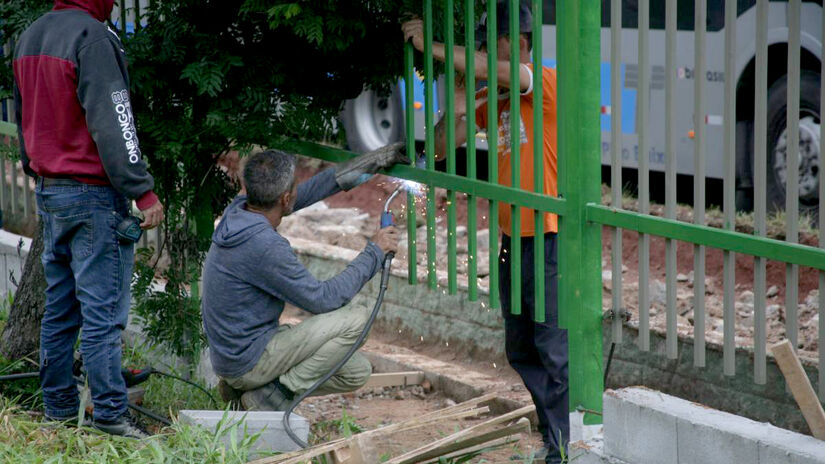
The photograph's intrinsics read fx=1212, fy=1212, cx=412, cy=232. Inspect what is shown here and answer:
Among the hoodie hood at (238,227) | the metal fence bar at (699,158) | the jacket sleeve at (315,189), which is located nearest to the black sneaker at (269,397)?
the hoodie hood at (238,227)

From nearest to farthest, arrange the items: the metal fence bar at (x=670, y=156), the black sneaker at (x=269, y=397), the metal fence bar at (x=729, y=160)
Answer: the metal fence bar at (x=729, y=160)
the metal fence bar at (x=670, y=156)
the black sneaker at (x=269, y=397)

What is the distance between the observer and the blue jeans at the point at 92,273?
15.4ft

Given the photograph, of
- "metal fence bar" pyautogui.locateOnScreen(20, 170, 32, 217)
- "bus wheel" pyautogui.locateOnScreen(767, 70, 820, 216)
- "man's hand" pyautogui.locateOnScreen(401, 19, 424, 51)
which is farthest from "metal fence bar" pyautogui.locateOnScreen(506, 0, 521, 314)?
"metal fence bar" pyautogui.locateOnScreen(20, 170, 32, 217)

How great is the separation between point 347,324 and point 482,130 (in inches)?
39.0

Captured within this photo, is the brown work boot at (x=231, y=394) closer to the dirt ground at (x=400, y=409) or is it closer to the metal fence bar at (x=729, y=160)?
the dirt ground at (x=400, y=409)

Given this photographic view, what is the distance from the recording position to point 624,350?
5.78 metres

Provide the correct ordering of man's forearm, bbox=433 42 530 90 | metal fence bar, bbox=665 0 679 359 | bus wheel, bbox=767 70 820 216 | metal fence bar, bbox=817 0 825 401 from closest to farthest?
metal fence bar, bbox=817 0 825 401 → metal fence bar, bbox=665 0 679 359 → man's forearm, bbox=433 42 530 90 → bus wheel, bbox=767 70 820 216

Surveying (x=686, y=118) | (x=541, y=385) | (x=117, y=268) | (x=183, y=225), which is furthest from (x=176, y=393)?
(x=686, y=118)

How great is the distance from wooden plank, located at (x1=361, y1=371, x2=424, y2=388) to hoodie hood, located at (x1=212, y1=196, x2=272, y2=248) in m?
1.68

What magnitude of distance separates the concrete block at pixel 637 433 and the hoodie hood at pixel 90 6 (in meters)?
2.41

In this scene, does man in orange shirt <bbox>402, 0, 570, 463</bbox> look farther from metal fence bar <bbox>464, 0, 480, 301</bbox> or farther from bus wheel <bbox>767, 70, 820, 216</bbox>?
bus wheel <bbox>767, 70, 820, 216</bbox>

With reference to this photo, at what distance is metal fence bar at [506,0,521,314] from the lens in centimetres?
435

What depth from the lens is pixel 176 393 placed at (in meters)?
5.73

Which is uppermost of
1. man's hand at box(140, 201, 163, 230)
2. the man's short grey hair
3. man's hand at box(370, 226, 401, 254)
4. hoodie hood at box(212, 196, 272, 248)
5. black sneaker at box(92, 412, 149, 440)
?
the man's short grey hair
